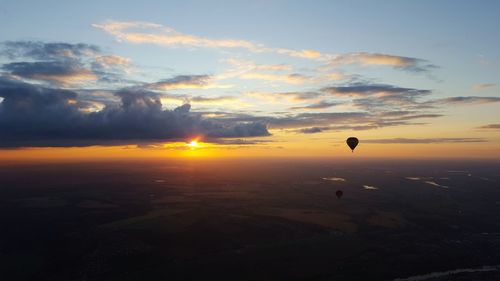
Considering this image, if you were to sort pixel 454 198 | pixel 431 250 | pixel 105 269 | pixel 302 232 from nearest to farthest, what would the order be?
pixel 105 269 → pixel 431 250 → pixel 302 232 → pixel 454 198

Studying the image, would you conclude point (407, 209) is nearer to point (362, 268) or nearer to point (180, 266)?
point (362, 268)

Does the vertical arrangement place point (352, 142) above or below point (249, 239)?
above

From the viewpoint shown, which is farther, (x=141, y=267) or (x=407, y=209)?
(x=407, y=209)

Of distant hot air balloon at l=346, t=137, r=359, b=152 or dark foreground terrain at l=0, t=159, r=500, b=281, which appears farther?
distant hot air balloon at l=346, t=137, r=359, b=152

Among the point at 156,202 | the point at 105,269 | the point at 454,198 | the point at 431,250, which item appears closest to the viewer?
the point at 105,269

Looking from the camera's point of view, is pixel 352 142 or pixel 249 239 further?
pixel 352 142

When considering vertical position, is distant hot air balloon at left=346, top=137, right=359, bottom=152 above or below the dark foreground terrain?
above

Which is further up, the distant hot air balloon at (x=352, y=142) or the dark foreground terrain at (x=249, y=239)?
the distant hot air balloon at (x=352, y=142)

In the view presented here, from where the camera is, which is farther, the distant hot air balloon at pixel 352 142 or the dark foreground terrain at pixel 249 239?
the distant hot air balloon at pixel 352 142

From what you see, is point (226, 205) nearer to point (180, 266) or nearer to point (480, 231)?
point (180, 266)

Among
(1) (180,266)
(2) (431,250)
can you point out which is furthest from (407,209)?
(1) (180,266)
